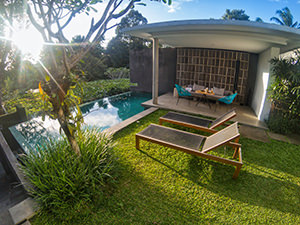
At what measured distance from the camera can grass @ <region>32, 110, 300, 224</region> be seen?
249 cm

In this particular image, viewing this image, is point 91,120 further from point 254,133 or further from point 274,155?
point 274,155

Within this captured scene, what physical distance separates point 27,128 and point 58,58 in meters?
4.39

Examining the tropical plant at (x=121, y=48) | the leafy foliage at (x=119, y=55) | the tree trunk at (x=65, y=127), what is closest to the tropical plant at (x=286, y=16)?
the tropical plant at (x=121, y=48)

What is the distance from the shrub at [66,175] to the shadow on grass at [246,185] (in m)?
1.45

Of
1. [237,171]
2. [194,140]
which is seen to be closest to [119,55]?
[194,140]

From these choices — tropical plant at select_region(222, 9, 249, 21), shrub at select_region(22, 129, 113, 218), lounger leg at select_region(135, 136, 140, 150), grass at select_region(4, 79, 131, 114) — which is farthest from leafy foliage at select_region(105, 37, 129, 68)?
tropical plant at select_region(222, 9, 249, 21)

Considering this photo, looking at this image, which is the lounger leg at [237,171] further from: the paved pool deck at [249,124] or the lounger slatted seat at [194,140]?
the paved pool deck at [249,124]

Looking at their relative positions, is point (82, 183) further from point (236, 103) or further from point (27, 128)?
point (236, 103)

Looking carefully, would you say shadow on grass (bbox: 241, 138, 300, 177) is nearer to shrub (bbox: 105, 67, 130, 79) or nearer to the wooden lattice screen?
the wooden lattice screen

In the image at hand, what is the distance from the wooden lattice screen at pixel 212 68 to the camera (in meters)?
8.71

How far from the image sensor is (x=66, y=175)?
107 inches

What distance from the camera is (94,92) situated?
1012 cm

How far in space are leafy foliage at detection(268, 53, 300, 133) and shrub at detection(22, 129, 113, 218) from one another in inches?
203

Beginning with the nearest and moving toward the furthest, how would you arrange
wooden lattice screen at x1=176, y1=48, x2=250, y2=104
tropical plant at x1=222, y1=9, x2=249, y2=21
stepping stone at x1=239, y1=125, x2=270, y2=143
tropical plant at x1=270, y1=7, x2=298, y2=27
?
stepping stone at x1=239, y1=125, x2=270, y2=143 < wooden lattice screen at x1=176, y1=48, x2=250, y2=104 < tropical plant at x1=270, y1=7, x2=298, y2=27 < tropical plant at x1=222, y1=9, x2=249, y2=21
